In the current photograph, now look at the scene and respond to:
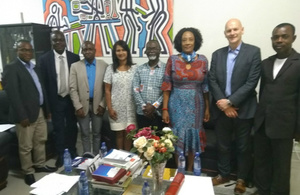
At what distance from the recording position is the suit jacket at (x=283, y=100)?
1.74m

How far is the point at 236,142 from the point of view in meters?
2.14

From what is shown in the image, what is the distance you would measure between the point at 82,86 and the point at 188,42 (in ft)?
3.95

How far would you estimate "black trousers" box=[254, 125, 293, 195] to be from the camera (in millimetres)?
1867

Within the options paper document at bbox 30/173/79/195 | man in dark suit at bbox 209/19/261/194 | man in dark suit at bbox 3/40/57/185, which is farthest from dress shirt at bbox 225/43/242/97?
man in dark suit at bbox 3/40/57/185

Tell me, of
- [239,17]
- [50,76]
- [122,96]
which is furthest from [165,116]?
[239,17]

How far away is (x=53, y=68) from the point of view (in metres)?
2.56

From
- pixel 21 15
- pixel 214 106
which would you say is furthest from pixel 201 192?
pixel 21 15

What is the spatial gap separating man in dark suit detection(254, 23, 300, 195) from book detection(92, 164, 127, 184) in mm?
1213

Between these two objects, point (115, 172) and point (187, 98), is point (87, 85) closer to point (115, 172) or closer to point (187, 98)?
point (187, 98)

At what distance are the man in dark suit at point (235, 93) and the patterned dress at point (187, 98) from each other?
0.44 ft

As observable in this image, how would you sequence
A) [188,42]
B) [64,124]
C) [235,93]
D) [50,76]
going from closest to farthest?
[235,93], [188,42], [50,76], [64,124]

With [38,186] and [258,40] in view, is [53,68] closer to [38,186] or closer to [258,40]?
[38,186]

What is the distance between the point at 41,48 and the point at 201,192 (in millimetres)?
2985

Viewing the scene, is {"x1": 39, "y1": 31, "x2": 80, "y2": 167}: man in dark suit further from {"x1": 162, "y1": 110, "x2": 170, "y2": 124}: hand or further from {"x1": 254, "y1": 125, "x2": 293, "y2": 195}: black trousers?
{"x1": 254, "y1": 125, "x2": 293, "y2": 195}: black trousers
